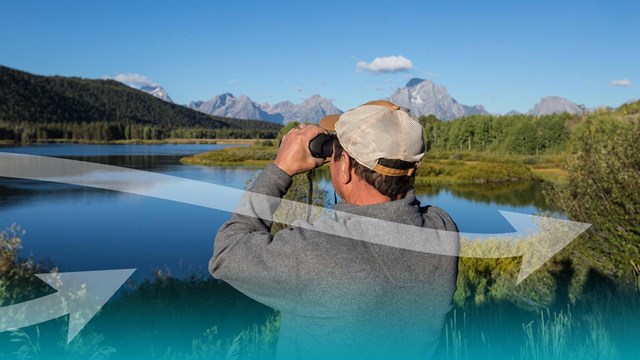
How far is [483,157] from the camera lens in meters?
51.8

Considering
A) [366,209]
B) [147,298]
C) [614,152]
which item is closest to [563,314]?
[614,152]

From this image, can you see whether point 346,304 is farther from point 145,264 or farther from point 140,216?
point 140,216

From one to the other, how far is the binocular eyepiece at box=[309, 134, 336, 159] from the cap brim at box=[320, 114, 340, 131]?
2.4 inches

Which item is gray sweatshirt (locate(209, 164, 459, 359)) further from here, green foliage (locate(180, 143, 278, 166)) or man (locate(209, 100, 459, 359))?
green foliage (locate(180, 143, 278, 166))

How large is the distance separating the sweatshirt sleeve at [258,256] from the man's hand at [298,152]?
0.29 ft

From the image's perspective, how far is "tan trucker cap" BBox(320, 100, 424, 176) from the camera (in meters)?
1.26

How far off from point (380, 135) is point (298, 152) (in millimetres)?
220

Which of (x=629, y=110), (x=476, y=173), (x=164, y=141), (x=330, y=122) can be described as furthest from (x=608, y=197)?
(x=164, y=141)

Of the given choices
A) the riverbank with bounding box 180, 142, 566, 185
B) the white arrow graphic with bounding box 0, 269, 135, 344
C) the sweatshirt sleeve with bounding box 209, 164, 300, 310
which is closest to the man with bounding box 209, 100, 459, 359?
the sweatshirt sleeve with bounding box 209, 164, 300, 310

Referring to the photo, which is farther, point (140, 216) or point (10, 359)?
point (140, 216)

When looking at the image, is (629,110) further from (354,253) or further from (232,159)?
(232,159)

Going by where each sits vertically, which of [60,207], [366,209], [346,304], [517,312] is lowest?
[60,207]

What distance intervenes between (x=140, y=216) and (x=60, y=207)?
5563 mm

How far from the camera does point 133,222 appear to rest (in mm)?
21562
